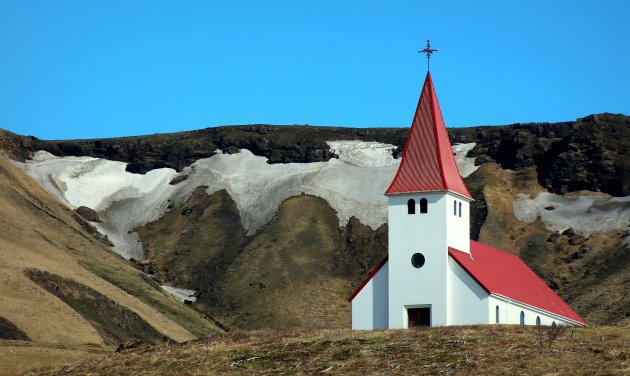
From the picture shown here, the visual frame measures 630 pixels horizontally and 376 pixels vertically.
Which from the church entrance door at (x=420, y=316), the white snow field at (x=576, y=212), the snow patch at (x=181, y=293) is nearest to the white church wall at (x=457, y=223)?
the church entrance door at (x=420, y=316)

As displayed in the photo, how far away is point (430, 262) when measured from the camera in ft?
198

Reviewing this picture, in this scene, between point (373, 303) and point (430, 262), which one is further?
point (373, 303)

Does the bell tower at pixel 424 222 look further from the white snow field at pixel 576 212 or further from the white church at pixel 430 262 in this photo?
the white snow field at pixel 576 212

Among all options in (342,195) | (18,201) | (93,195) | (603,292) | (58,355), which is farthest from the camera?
(93,195)

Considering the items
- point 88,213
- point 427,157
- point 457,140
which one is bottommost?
point 427,157

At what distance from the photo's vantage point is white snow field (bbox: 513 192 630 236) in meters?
122

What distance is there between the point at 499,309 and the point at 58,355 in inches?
850

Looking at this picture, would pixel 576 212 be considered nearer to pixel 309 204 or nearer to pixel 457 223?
pixel 309 204

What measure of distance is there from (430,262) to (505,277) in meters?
7.28

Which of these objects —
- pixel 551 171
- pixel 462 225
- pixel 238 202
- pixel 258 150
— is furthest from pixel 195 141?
pixel 462 225

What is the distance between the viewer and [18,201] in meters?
117

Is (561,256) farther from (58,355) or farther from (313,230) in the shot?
(58,355)

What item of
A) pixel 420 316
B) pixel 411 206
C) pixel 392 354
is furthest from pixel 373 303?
pixel 392 354

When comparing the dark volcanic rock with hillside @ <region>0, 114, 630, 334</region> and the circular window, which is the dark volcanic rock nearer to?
hillside @ <region>0, 114, 630, 334</region>
